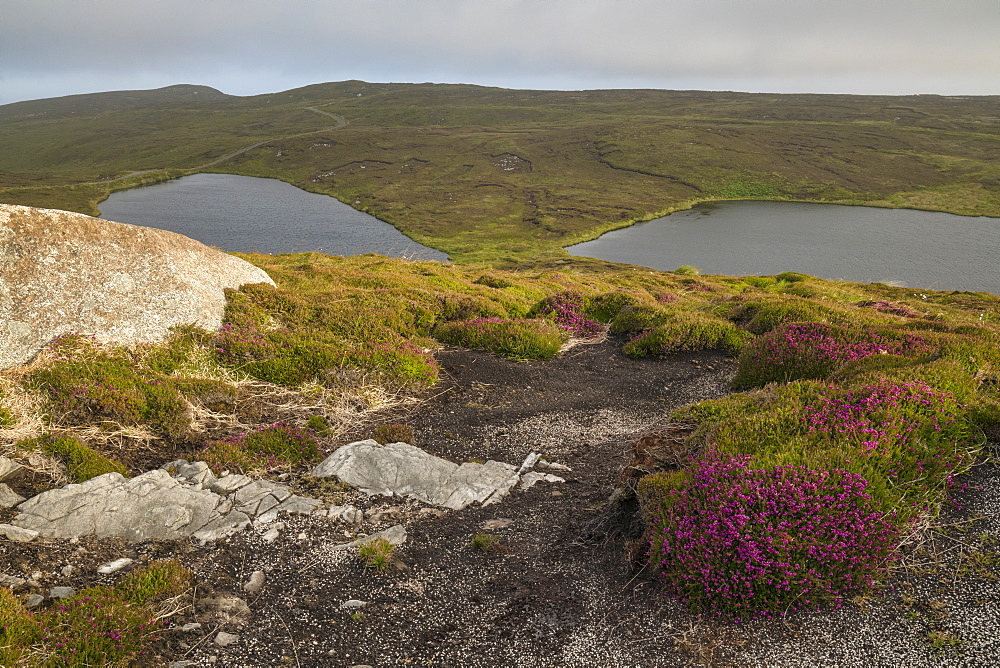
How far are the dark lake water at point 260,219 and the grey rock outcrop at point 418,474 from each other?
5530 cm

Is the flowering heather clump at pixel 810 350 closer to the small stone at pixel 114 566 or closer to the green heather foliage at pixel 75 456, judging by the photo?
the small stone at pixel 114 566

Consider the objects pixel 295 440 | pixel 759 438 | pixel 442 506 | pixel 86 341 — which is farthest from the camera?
pixel 86 341

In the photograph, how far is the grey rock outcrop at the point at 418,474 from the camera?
8555 mm

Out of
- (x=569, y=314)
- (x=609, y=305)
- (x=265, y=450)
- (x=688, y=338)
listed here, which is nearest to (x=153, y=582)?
(x=265, y=450)

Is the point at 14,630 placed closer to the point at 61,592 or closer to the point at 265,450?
the point at 61,592

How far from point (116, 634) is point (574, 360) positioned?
1197 centimetres

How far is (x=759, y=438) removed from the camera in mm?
7070

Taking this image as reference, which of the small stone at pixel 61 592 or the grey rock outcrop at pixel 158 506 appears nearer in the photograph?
the small stone at pixel 61 592

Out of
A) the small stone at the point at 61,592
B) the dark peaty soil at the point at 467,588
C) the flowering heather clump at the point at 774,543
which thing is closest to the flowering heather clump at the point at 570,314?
the dark peaty soil at the point at 467,588

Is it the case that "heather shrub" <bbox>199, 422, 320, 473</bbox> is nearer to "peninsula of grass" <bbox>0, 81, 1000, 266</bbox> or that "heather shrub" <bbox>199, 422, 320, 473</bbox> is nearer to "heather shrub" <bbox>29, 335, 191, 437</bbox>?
"heather shrub" <bbox>29, 335, 191, 437</bbox>

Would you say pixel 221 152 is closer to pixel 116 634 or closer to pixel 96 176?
pixel 96 176

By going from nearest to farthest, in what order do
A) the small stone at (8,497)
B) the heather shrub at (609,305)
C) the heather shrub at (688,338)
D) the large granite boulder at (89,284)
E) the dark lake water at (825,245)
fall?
1. the small stone at (8,497)
2. the large granite boulder at (89,284)
3. the heather shrub at (688,338)
4. the heather shrub at (609,305)
5. the dark lake water at (825,245)

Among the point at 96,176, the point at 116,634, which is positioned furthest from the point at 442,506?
the point at 96,176

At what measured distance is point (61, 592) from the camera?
231 inches
